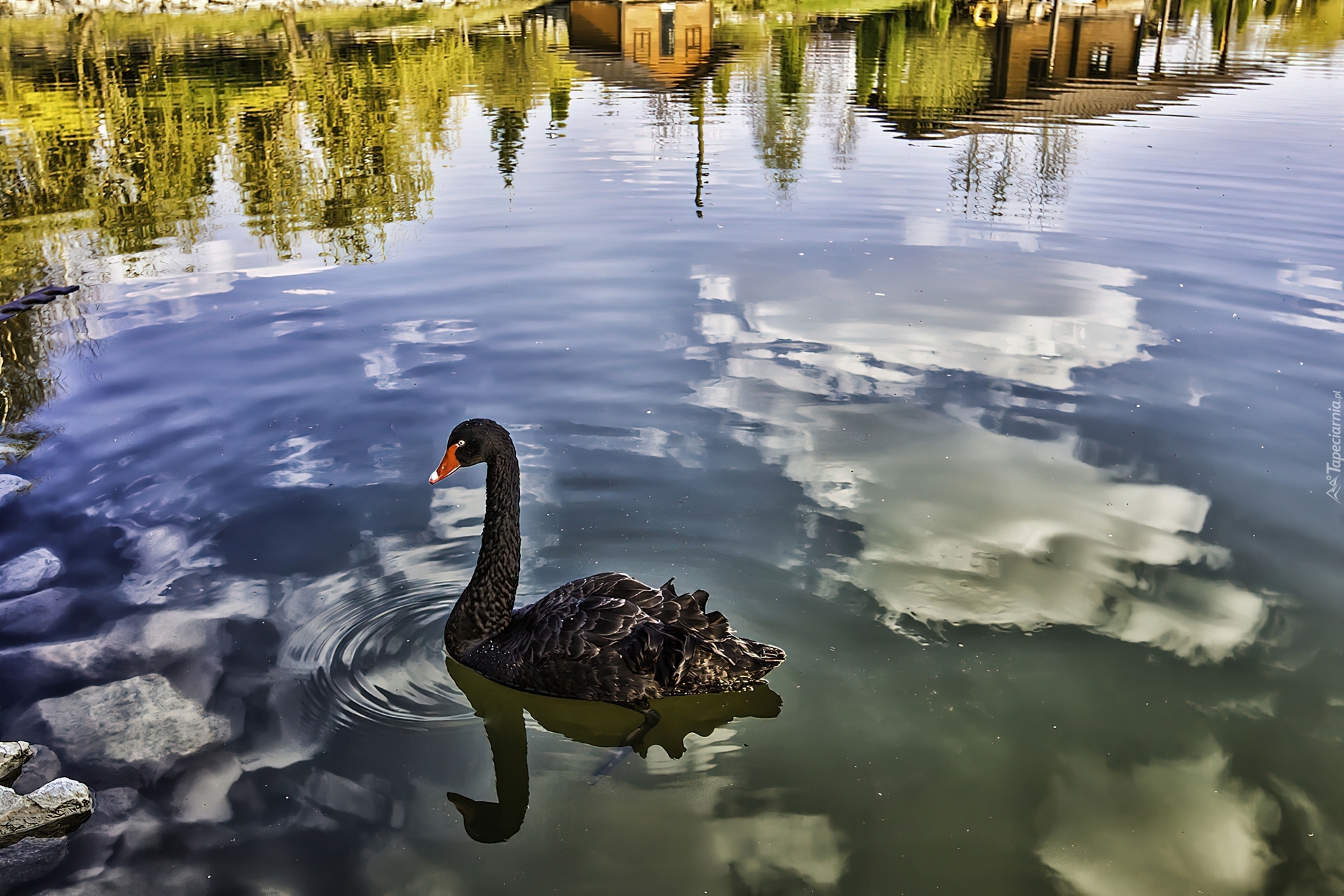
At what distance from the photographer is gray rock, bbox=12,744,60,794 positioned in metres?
4.63

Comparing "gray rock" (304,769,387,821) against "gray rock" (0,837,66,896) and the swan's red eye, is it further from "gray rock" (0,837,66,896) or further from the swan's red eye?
the swan's red eye

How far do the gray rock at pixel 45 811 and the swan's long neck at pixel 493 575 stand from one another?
189cm

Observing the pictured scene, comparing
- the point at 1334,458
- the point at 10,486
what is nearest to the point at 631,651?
the point at 10,486

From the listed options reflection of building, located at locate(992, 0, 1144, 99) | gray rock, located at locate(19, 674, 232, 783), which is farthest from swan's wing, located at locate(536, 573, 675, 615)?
reflection of building, located at locate(992, 0, 1144, 99)

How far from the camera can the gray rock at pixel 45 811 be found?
4223 millimetres

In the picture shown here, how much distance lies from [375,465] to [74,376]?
12.8ft

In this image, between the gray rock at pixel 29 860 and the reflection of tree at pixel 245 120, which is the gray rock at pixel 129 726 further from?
the reflection of tree at pixel 245 120

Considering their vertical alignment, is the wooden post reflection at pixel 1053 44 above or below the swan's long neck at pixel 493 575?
above

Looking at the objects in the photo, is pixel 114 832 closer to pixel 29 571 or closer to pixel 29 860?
pixel 29 860

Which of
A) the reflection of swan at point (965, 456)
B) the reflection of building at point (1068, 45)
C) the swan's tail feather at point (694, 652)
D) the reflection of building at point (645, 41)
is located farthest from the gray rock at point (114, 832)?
the reflection of building at point (645, 41)

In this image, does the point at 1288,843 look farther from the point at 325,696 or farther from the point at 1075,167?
the point at 1075,167

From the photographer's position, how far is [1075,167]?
62.6 feet

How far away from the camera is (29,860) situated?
420cm

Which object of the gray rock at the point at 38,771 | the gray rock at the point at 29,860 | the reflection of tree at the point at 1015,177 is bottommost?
the gray rock at the point at 29,860
